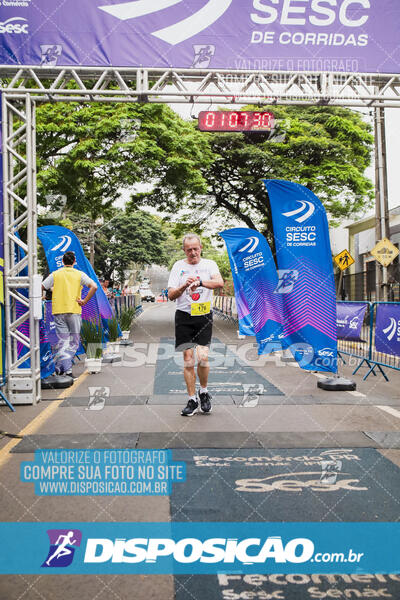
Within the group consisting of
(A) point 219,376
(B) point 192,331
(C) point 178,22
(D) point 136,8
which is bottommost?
(A) point 219,376

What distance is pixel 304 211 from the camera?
8125 mm

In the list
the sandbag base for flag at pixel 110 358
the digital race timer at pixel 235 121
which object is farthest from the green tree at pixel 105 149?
the digital race timer at pixel 235 121

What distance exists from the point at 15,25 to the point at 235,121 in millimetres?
Answer: 3673

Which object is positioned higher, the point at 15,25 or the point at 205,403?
the point at 15,25

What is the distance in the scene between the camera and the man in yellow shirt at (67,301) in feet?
27.5

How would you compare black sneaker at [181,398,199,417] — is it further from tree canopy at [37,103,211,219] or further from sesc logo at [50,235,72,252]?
A: tree canopy at [37,103,211,219]

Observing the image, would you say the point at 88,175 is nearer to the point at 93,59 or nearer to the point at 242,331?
the point at 242,331

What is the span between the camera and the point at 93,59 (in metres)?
7.75

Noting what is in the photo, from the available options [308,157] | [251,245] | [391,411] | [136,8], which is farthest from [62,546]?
[308,157]

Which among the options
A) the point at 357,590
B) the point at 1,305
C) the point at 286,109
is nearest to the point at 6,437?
the point at 1,305

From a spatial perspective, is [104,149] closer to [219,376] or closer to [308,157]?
[308,157]

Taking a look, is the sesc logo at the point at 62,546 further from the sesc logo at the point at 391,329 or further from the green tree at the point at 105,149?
the green tree at the point at 105,149

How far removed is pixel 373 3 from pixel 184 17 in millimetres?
2740

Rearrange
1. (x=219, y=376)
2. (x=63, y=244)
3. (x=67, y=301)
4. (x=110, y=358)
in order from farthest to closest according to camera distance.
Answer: (x=110, y=358) → (x=63, y=244) → (x=219, y=376) → (x=67, y=301)
